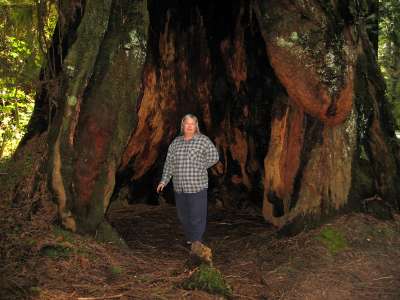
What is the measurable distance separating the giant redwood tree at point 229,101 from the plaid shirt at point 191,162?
0.65 metres

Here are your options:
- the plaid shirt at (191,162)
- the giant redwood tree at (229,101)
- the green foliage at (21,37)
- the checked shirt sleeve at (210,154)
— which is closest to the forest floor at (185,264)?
the giant redwood tree at (229,101)

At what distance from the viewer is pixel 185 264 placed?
4.76m

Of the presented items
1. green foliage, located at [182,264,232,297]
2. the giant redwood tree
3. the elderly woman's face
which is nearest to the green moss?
the giant redwood tree

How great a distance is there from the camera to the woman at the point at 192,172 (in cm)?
504

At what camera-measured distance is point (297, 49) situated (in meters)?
5.29

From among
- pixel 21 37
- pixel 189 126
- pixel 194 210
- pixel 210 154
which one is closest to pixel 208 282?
pixel 194 210

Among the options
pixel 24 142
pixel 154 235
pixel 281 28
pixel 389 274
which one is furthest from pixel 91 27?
pixel 389 274

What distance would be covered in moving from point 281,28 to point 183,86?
97.6 inches

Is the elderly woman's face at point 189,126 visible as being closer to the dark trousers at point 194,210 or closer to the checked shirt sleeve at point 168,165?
the checked shirt sleeve at point 168,165

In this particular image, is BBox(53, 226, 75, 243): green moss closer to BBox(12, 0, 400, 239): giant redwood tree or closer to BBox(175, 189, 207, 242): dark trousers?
BBox(12, 0, 400, 239): giant redwood tree

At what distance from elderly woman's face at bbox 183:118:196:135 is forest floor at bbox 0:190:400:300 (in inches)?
59.0

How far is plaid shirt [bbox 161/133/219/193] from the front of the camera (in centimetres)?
503

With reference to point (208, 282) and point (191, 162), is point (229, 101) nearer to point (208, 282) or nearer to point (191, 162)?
point (191, 162)

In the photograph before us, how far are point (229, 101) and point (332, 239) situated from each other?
3127mm
